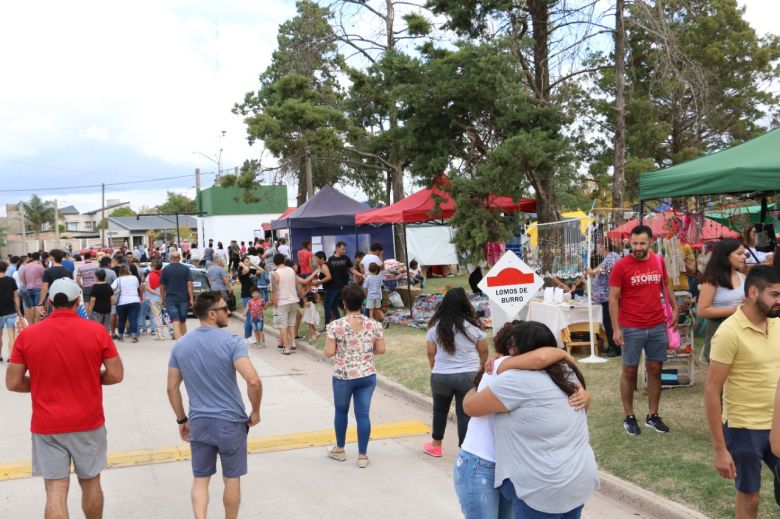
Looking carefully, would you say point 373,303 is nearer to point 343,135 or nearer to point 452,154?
point 452,154

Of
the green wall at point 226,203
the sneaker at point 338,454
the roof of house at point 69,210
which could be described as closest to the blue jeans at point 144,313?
the sneaker at point 338,454

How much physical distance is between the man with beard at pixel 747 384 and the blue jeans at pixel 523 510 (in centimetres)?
105

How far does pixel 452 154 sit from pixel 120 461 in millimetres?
10560

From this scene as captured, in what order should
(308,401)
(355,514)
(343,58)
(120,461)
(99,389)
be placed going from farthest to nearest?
(343,58) < (308,401) < (120,461) < (355,514) < (99,389)

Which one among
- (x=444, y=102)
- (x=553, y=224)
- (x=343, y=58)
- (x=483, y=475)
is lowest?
(x=483, y=475)

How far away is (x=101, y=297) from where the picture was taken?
14578 mm

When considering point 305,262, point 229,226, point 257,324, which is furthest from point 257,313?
point 229,226

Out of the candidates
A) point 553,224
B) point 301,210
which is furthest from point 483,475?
point 301,210

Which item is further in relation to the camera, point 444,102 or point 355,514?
point 444,102

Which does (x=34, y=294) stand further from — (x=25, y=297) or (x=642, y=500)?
(x=642, y=500)

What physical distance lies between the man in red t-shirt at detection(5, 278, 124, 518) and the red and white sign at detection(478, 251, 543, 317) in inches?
197

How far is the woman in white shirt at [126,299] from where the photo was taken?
1548cm

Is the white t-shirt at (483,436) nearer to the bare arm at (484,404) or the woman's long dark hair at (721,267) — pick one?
the bare arm at (484,404)

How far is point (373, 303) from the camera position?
1500 cm
